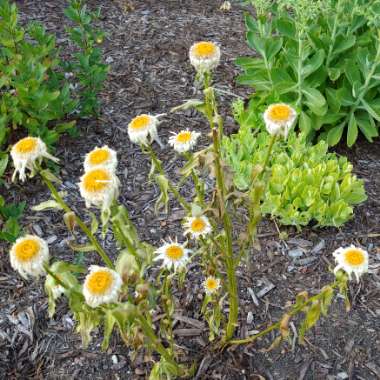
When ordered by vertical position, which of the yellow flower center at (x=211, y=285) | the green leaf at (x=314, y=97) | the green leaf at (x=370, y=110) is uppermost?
the green leaf at (x=314, y=97)

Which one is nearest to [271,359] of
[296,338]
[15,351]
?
[296,338]

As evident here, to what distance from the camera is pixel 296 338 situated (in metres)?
2.41

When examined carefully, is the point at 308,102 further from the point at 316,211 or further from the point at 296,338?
the point at 296,338

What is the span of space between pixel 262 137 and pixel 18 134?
1.57 m

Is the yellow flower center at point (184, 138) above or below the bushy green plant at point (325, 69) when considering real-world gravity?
above

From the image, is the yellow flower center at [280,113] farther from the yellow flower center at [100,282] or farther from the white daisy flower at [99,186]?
the yellow flower center at [100,282]

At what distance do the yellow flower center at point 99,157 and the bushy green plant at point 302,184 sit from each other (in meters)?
1.30

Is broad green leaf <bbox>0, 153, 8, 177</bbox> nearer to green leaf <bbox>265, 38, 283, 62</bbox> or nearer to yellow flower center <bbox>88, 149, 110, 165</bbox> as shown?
yellow flower center <bbox>88, 149, 110, 165</bbox>

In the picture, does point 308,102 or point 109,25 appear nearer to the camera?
point 308,102

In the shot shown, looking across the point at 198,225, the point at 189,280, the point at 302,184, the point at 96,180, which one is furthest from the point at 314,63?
the point at 96,180

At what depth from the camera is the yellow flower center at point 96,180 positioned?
1365 mm

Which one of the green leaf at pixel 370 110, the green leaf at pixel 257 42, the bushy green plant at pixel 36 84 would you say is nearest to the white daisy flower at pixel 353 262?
the bushy green plant at pixel 36 84

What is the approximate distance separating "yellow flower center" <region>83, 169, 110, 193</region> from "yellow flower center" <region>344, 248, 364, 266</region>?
78cm

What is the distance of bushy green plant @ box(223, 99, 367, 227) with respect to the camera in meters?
2.72
